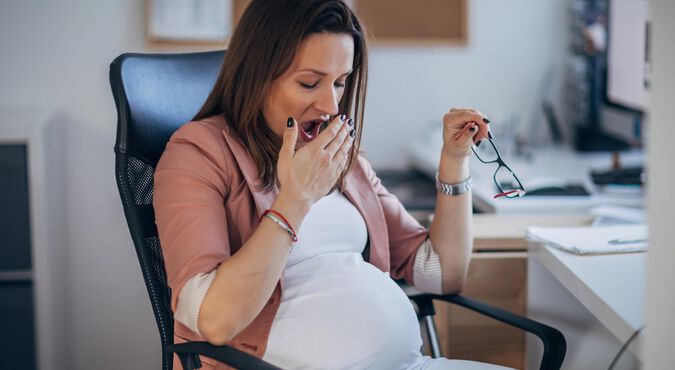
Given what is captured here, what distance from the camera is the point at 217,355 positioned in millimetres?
1266

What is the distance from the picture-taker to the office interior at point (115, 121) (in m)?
2.51

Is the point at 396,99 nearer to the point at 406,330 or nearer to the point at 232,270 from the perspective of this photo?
the point at 406,330

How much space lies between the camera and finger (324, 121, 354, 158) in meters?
1.39

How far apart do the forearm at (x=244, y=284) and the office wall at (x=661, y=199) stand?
59cm

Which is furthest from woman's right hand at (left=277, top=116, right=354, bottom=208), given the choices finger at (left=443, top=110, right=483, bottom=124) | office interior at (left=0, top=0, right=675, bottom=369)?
office interior at (left=0, top=0, right=675, bottom=369)

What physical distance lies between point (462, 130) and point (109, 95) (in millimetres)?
1580

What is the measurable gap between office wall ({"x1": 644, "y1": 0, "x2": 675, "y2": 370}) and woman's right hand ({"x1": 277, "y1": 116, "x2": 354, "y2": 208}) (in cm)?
61

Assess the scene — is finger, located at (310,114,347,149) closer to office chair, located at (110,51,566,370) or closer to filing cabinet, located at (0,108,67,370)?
office chair, located at (110,51,566,370)

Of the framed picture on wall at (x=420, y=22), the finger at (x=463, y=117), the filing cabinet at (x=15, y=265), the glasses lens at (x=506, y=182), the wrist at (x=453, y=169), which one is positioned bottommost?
the filing cabinet at (x=15, y=265)

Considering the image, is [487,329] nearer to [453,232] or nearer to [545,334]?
[453,232]

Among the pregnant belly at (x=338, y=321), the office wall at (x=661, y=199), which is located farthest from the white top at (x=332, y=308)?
the office wall at (x=661, y=199)

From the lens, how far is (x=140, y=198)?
144cm

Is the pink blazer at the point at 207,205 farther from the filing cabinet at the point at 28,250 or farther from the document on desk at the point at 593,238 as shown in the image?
the filing cabinet at the point at 28,250

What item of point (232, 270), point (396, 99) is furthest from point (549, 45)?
point (232, 270)
